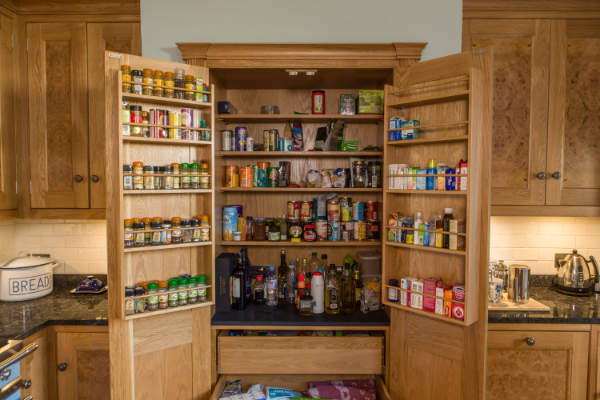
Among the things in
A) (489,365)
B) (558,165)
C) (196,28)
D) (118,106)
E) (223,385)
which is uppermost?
(196,28)

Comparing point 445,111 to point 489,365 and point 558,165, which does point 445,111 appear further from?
point 489,365

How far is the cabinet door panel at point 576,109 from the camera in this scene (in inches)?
85.3

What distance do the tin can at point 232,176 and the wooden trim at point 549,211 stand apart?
1638 millimetres

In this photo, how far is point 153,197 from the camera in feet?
6.36

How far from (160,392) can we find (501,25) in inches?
116

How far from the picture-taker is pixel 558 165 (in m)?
2.19

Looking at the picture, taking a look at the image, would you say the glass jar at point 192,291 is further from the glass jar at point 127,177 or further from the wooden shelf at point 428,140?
the wooden shelf at point 428,140

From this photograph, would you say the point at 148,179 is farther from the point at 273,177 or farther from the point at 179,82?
the point at 273,177

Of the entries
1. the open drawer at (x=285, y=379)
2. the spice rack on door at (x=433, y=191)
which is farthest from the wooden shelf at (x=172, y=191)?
the open drawer at (x=285, y=379)

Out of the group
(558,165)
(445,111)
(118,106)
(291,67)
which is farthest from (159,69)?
(558,165)

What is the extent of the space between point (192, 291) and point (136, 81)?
44.4 inches

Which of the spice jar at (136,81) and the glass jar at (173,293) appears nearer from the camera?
the spice jar at (136,81)

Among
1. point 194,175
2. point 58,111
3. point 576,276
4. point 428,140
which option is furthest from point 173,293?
point 576,276

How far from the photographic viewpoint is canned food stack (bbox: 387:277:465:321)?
5.62ft
